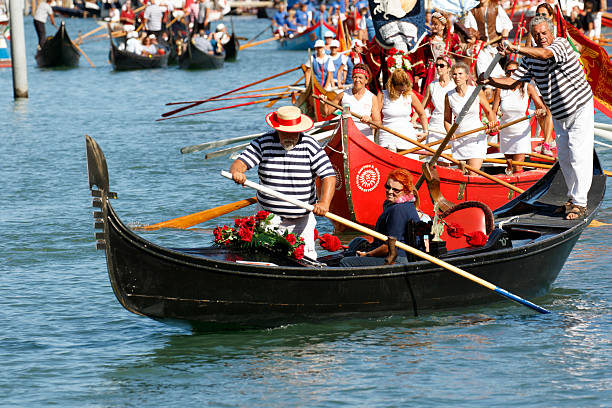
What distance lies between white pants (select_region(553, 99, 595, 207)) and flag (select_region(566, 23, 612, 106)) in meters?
0.98

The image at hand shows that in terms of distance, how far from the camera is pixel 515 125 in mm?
9148

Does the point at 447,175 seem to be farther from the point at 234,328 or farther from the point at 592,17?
the point at 592,17

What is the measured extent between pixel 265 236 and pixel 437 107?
3.42 metres

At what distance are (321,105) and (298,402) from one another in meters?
6.99

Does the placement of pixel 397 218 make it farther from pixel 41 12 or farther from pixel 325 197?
pixel 41 12

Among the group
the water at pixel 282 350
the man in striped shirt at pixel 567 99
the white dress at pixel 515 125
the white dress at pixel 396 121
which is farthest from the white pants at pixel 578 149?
the white dress at pixel 515 125

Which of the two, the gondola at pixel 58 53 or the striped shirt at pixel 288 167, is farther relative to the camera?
the gondola at pixel 58 53

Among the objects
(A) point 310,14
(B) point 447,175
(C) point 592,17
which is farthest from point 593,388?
(A) point 310,14


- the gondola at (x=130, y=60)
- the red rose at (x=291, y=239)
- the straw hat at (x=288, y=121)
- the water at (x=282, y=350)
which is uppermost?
the straw hat at (x=288, y=121)

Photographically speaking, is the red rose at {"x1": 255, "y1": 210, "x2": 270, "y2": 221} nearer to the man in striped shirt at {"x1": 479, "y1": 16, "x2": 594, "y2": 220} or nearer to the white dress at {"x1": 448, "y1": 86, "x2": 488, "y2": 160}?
the man in striped shirt at {"x1": 479, "y1": 16, "x2": 594, "y2": 220}

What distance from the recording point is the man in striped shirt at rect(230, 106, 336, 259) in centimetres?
591

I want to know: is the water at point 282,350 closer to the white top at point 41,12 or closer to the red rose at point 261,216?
the red rose at point 261,216

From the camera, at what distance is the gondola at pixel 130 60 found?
80.5ft

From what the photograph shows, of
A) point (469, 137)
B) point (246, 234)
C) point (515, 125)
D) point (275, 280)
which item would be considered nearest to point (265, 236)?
point (246, 234)
